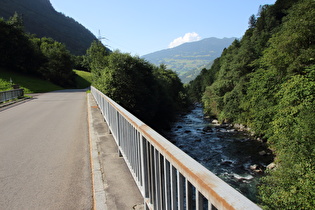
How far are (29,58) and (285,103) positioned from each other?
182 ft

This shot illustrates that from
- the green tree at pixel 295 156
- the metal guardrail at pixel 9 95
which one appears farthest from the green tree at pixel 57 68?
the green tree at pixel 295 156

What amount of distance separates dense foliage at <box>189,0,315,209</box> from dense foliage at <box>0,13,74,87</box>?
Result: 38776mm

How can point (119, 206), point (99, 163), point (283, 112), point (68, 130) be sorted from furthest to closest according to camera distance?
point (283, 112), point (68, 130), point (99, 163), point (119, 206)

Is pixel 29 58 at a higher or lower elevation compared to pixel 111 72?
higher

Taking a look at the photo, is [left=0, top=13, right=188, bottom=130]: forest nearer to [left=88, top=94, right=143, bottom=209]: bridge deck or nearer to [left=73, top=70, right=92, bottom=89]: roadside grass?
[left=73, top=70, right=92, bottom=89]: roadside grass

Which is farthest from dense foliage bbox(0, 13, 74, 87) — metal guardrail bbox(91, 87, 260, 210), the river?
metal guardrail bbox(91, 87, 260, 210)

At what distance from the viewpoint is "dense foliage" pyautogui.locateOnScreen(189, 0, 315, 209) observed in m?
11.5

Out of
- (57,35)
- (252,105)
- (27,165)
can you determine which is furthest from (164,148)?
(57,35)

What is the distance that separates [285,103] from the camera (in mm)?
20188

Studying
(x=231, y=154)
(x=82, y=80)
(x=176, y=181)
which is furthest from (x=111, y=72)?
(x=82, y=80)

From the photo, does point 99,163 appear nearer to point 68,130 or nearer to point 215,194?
point 215,194

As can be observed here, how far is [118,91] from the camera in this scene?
22.8 m

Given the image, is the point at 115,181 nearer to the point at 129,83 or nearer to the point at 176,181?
the point at 176,181

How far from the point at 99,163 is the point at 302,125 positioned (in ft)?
52.2
